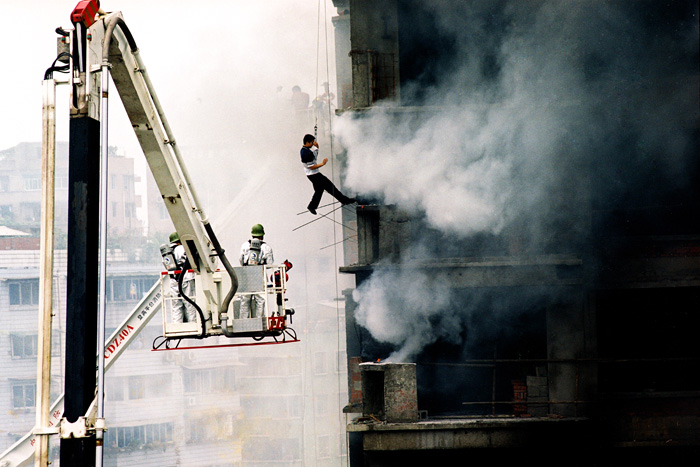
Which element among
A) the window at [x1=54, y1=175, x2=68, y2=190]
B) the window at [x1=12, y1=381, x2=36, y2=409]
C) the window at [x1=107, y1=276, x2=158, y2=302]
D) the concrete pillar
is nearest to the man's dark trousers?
the concrete pillar

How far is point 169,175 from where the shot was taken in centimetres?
950

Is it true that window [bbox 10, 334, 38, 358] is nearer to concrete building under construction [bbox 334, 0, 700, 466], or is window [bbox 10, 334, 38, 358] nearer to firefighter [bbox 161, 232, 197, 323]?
concrete building under construction [bbox 334, 0, 700, 466]

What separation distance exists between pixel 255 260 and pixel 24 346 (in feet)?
105

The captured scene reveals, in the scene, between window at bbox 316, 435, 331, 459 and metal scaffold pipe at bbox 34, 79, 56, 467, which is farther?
window at bbox 316, 435, 331, 459

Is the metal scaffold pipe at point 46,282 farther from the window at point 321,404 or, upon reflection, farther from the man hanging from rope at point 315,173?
the window at point 321,404

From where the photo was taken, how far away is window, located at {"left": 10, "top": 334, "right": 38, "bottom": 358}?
38556 millimetres

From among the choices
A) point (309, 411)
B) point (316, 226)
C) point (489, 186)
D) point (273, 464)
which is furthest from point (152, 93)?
point (273, 464)

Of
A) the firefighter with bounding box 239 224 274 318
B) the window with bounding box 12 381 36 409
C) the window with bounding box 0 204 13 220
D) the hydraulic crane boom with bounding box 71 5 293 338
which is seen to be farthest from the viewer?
the window with bounding box 12 381 36 409

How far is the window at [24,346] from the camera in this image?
38.6 metres

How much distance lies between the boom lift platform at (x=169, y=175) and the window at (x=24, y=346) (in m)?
30.7

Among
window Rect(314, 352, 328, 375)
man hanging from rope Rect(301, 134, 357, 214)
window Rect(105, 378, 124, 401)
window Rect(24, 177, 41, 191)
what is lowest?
window Rect(105, 378, 124, 401)

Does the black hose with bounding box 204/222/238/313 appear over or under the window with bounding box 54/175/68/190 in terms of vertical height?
under

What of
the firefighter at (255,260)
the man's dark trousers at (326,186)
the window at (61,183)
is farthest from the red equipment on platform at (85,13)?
the window at (61,183)

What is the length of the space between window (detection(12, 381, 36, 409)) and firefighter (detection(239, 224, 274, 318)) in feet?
107
